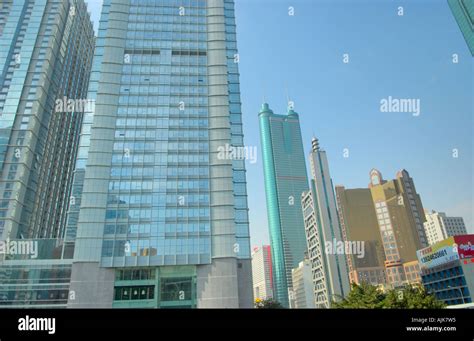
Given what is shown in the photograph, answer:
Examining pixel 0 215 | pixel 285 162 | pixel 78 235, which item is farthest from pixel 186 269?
pixel 285 162

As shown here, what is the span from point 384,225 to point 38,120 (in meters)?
97.2

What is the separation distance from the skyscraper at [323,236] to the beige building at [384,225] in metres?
5.73

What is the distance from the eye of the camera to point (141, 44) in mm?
48844

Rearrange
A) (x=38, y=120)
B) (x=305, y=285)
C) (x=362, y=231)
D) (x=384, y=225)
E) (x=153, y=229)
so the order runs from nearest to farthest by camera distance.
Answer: (x=153, y=229) < (x=38, y=120) < (x=384, y=225) < (x=362, y=231) < (x=305, y=285)

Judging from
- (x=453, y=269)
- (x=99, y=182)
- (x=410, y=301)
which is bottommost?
(x=410, y=301)

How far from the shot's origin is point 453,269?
53.5 meters

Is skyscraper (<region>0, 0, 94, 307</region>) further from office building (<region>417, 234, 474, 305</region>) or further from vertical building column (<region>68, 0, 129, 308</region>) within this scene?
office building (<region>417, 234, 474, 305</region>)

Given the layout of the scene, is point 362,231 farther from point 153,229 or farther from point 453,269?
point 153,229

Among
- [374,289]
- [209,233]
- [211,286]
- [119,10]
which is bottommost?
[374,289]

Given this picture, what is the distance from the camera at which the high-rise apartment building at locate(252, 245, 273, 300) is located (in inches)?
7170

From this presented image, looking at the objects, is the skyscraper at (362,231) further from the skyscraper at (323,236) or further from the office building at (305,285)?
the office building at (305,285)

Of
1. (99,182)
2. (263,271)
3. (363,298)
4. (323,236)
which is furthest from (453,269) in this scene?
(263,271)
